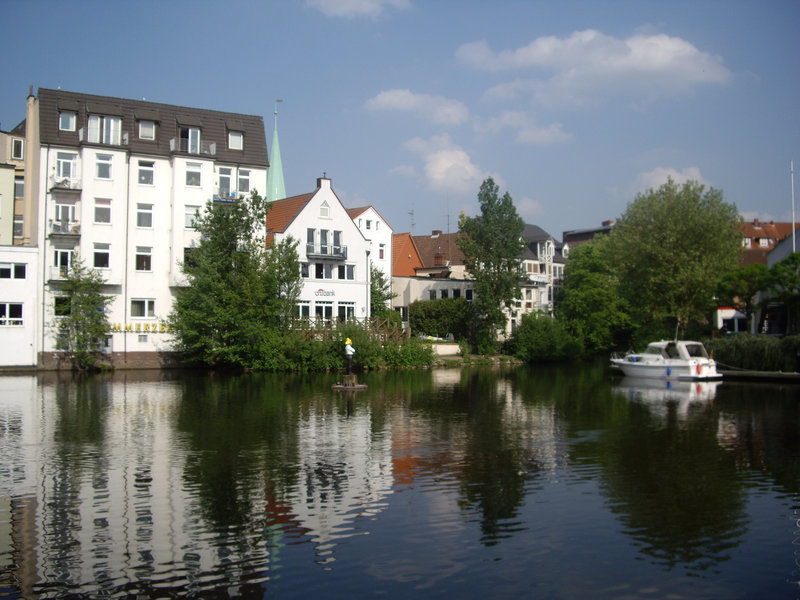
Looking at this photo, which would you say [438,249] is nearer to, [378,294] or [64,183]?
[378,294]

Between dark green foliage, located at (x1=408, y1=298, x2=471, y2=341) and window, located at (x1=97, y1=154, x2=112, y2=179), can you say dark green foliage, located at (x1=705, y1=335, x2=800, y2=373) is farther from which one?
window, located at (x1=97, y1=154, x2=112, y2=179)

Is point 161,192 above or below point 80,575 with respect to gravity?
above

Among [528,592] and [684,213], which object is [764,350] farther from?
[528,592]

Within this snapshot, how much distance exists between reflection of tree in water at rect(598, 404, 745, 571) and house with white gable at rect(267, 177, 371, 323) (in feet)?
122

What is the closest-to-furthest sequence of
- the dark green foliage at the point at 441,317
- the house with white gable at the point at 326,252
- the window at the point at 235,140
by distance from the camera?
the window at the point at 235,140
the house with white gable at the point at 326,252
the dark green foliage at the point at 441,317

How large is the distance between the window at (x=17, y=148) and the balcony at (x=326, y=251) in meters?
22.2

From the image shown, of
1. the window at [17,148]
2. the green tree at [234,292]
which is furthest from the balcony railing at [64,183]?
the window at [17,148]

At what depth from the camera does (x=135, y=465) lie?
52.4 feet

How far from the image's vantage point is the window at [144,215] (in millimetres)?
49188

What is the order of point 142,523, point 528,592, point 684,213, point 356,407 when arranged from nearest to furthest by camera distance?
point 528,592 → point 142,523 → point 356,407 → point 684,213

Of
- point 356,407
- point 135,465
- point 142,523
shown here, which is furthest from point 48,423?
point 142,523

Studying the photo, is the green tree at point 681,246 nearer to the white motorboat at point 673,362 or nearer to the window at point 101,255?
Result: the white motorboat at point 673,362

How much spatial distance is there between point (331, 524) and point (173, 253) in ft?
134

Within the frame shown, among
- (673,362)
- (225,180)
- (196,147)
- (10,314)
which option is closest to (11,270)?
(10,314)
